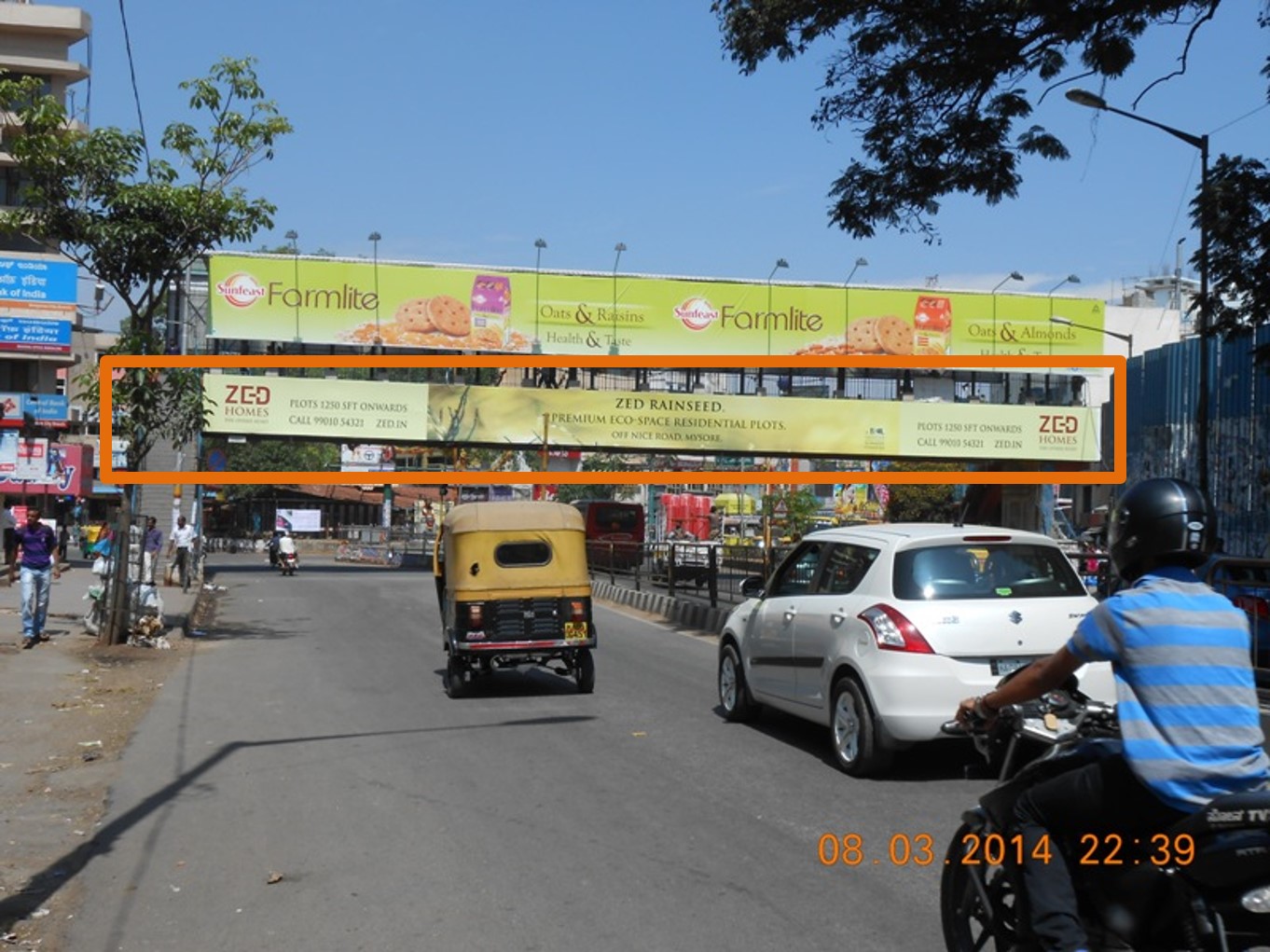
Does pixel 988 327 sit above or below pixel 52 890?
above

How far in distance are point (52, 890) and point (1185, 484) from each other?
5.57 meters

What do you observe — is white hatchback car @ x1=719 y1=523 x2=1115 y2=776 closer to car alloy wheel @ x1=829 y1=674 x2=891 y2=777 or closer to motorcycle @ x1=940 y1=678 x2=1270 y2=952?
car alloy wheel @ x1=829 y1=674 x2=891 y2=777

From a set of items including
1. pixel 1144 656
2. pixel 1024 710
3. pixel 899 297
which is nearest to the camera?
pixel 1144 656

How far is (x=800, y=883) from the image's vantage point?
6457 mm

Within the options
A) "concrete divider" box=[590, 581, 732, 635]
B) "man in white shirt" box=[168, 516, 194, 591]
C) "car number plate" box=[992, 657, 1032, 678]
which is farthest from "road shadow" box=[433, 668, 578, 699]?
"man in white shirt" box=[168, 516, 194, 591]

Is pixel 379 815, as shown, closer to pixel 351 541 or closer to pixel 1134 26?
pixel 1134 26

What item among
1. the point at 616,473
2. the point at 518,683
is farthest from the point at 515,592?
the point at 616,473

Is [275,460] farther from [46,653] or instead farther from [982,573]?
[982,573]

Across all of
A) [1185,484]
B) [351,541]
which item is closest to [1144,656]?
[1185,484]

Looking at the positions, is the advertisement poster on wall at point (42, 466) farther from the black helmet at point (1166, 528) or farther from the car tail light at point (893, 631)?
the black helmet at point (1166, 528)

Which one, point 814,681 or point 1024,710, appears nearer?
point 1024,710

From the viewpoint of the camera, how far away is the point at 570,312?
41.9 metres

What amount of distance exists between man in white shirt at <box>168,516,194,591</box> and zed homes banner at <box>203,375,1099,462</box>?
243 inches

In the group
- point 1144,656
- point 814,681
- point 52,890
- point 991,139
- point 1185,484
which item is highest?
point 991,139
